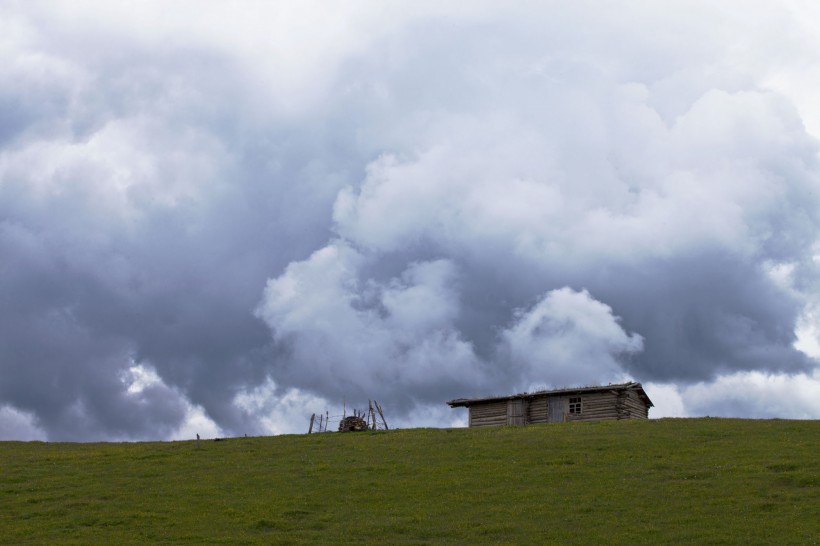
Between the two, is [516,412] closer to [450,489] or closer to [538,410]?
[538,410]

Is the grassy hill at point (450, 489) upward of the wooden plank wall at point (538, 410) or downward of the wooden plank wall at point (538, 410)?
downward

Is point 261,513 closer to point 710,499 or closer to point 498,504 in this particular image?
point 498,504

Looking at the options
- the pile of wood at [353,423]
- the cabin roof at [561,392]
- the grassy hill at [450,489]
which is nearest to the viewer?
the grassy hill at [450,489]

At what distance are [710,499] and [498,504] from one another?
9.62m

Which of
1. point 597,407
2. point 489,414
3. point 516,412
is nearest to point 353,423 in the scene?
point 489,414

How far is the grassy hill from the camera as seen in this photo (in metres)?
36.2

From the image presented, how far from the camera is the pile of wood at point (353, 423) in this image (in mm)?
85375

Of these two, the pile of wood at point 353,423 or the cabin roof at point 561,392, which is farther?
the pile of wood at point 353,423

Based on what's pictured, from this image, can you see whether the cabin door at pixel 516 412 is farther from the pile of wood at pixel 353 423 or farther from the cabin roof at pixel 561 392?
the pile of wood at pixel 353 423

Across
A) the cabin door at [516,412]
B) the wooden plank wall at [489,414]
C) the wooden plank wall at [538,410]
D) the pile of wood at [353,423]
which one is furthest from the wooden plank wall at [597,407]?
the pile of wood at [353,423]

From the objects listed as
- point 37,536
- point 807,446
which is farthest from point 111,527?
point 807,446

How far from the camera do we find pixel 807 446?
4916cm

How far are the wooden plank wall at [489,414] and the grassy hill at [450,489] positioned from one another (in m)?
14.2

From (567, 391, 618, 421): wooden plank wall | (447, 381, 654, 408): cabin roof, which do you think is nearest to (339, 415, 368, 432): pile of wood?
(447, 381, 654, 408): cabin roof
